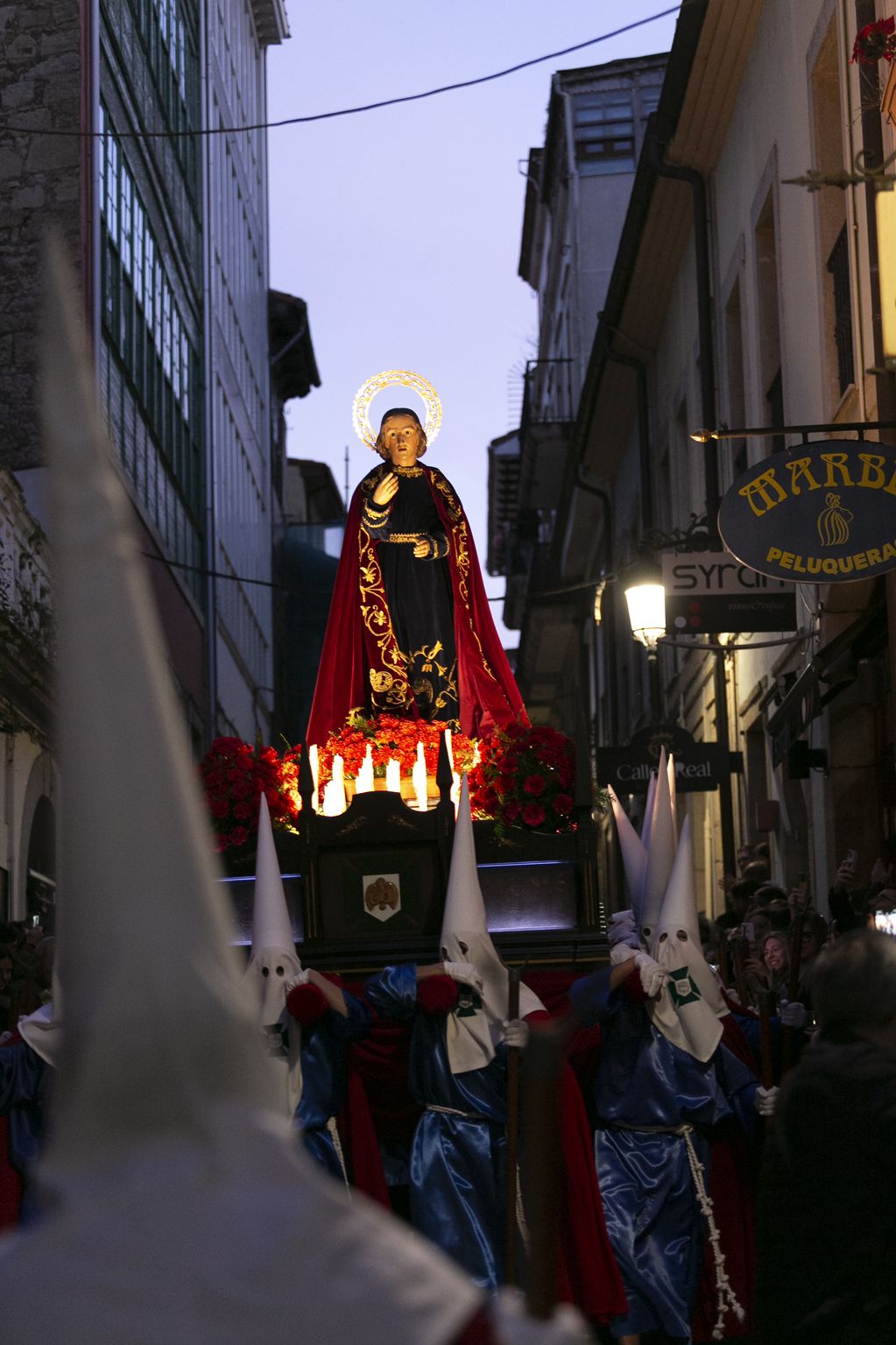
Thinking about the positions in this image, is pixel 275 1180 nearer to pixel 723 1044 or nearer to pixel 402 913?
pixel 723 1044

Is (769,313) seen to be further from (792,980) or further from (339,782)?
(792,980)

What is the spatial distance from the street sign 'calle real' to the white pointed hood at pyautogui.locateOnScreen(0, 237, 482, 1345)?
8.23 m

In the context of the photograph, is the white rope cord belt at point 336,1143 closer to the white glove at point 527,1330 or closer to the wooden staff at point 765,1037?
the wooden staff at point 765,1037

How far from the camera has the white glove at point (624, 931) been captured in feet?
27.4

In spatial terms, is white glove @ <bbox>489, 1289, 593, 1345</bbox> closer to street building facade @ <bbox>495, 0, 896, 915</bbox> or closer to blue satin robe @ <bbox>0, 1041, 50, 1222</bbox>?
blue satin robe @ <bbox>0, 1041, 50, 1222</bbox>

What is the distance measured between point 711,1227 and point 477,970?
1.33 meters

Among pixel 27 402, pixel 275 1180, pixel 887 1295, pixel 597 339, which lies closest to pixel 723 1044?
pixel 887 1295

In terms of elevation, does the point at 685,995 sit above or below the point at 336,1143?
above

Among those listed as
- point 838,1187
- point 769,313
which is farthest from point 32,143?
point 838,1187

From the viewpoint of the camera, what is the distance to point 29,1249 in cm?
165

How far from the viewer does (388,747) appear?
1035 cm

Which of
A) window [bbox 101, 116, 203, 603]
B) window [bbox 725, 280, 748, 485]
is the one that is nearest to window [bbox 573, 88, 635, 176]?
window [bbox 101, 116, 203, 603]

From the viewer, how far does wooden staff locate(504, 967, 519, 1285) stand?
23.5 feet

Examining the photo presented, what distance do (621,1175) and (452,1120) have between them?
69 centimetres
